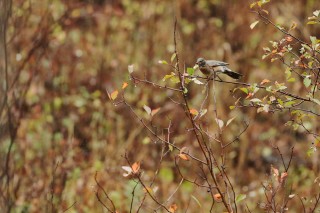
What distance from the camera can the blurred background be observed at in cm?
905

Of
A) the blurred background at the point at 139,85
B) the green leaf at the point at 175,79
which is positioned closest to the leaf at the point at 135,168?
the green leaf at the point at 175,79

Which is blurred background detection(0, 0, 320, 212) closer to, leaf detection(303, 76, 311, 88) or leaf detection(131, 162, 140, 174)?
leaf detection(131, 162, 140, 174)

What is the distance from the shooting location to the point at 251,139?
35.7 feet

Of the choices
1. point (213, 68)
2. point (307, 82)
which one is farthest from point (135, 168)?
point (307, 82)

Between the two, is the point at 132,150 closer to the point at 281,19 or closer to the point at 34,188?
the point at 34,188

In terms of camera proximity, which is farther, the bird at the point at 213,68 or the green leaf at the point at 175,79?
the bird at the point at 213,68

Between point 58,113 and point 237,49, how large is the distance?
342 cm

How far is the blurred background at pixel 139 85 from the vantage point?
29.7 feet

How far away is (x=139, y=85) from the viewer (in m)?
10.8

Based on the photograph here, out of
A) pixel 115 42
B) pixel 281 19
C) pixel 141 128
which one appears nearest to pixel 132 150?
pixel 141 128

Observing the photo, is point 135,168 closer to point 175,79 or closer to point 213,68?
point 175,79

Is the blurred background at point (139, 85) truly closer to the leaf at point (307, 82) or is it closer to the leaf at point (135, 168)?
the leaf at point (135, 168)

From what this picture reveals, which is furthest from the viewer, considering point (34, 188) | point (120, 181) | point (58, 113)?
point (58, 113)

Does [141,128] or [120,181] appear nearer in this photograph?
[120,181]
